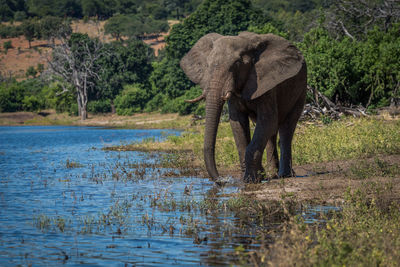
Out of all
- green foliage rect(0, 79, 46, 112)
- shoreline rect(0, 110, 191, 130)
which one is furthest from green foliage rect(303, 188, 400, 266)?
green foliage rect(0, 79, 46, 112)

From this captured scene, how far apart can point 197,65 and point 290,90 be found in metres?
2.35

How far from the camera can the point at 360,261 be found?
20.6 feet

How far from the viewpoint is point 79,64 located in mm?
61344

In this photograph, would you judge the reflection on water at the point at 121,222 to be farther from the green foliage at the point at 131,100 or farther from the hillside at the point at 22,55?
the hillside at the point at 22,55

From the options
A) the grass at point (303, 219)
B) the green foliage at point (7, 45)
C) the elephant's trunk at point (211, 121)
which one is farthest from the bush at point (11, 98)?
the elephant's trunk at point (211, 121)

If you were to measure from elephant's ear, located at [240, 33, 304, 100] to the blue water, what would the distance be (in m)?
2.60

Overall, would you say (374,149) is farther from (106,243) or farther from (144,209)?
(106,243)

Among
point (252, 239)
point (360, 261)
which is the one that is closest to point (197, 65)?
point (252, 239)

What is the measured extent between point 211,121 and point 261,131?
131 cm

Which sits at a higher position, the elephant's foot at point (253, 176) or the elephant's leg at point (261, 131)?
the elephant's leg at point (261, 131)

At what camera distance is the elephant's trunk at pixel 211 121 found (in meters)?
10.7

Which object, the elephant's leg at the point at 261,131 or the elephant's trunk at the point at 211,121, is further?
the elephant's leg at the point at 261,131

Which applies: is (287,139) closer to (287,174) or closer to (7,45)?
(287,174)

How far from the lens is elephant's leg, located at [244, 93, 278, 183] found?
11.6 metres
